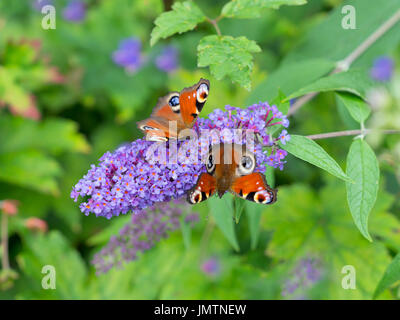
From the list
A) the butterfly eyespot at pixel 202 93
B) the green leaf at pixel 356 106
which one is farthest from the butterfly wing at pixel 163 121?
the green leaf at pixel 356 106

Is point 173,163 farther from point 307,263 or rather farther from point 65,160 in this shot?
point 65,160

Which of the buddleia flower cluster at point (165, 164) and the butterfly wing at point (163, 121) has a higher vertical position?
the butterfly wing at point (163, 121)

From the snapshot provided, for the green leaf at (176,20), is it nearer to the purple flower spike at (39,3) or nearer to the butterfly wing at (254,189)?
the butterfly wing at (254,189)

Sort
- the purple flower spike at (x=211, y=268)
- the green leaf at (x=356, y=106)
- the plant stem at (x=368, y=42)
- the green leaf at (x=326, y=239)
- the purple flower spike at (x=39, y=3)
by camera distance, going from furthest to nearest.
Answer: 1. the purple flower spike at (x=39, y=3)
2. the purple flower spike at (x=211, y=268)
3. the green leaf at (x=326, y=239)
4. the plant stem at (x=368, y=42)
5. the green leaf at (x=356, y=106)

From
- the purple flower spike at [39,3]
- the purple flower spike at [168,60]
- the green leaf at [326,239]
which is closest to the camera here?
the green leaf at [326,239]

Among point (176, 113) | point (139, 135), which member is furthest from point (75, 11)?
point (176, 113)

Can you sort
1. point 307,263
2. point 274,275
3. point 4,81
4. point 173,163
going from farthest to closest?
point 4,81
point 274,275
point 307,263
point 173,163

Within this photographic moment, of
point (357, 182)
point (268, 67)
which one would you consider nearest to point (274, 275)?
point (357, 182)

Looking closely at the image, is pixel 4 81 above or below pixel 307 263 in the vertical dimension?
above
